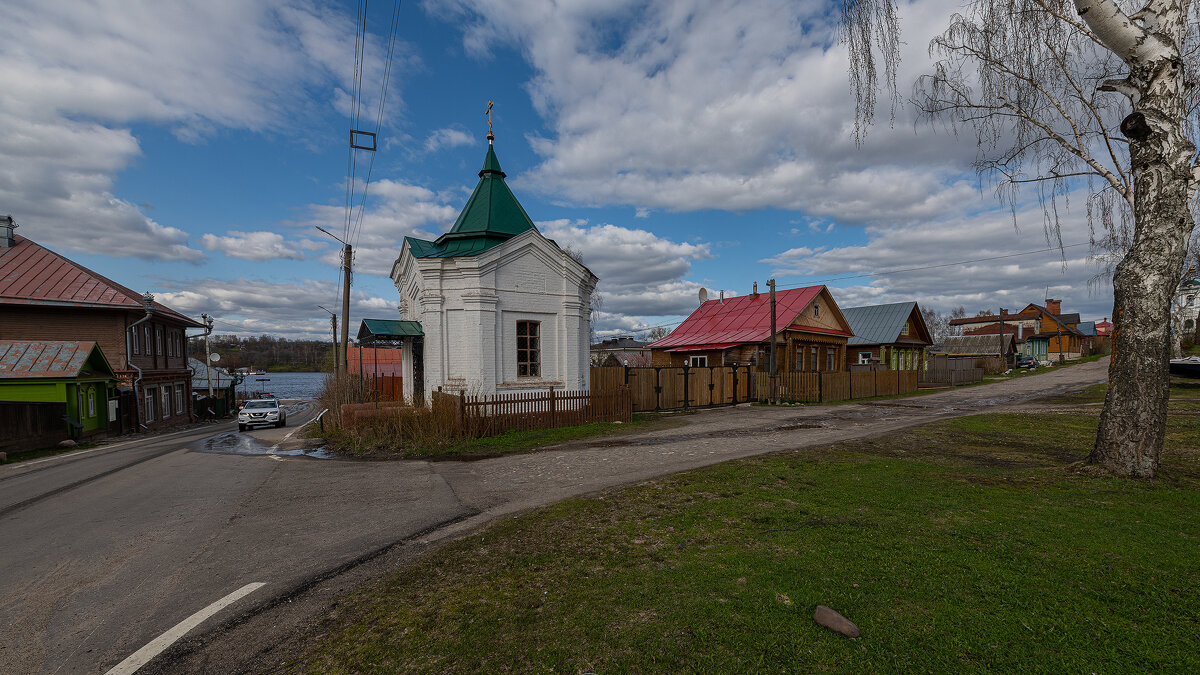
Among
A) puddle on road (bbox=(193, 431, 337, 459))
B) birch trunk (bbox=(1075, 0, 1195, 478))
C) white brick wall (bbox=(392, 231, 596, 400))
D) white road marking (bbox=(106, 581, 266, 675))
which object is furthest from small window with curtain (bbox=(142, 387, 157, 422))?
birch trunk (bbox=(1075, 0, 1195, 478))

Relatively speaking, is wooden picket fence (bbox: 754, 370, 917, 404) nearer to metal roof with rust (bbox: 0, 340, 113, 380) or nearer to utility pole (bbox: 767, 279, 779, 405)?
utility pole (bbox: 767, 279, 779, 405)

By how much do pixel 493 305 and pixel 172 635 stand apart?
11814 mm

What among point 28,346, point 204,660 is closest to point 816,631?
point 204,660

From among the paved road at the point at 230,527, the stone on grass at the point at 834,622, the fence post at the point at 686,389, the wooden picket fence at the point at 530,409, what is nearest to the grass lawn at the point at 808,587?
the stone on grass at the point at 834,622

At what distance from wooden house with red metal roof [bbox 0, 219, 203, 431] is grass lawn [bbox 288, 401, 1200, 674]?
80.9ft

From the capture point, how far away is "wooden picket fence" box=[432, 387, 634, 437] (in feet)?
42.7

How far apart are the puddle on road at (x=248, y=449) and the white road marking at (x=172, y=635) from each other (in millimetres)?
8271

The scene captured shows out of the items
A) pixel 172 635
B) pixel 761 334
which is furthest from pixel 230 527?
pixel 761 334

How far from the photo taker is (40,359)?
1576cm

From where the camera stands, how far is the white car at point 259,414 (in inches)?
918

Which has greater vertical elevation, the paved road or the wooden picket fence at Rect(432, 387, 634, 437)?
the wooden picket fence at Rect(432, 387, 634, 437)

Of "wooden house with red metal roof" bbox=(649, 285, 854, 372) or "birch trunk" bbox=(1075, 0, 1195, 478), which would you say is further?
"wooden house with red metal roof" bbox=(649, 285, 854, 372)

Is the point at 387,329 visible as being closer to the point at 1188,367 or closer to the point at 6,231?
the point at 6,231

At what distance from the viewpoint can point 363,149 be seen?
1477 cm
